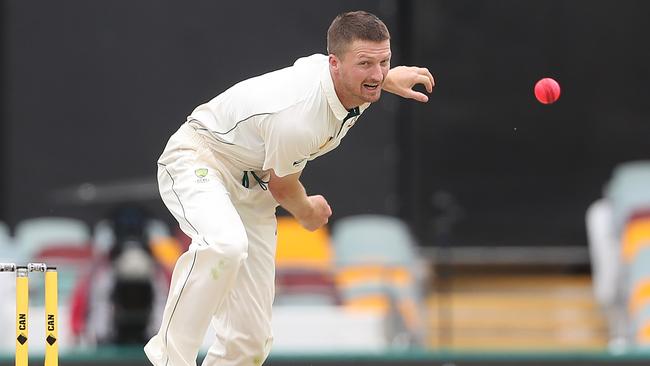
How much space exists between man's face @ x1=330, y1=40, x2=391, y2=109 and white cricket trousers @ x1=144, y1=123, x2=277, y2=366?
2.29 ft

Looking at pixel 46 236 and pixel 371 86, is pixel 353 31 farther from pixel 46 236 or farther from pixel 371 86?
pixel 46 236

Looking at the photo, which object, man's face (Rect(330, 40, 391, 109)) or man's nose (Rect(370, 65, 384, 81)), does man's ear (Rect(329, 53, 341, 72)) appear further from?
man's nose (Rect(370, 65, 384, 81))

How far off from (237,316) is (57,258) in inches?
153

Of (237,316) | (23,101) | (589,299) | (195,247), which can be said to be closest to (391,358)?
(237,316)

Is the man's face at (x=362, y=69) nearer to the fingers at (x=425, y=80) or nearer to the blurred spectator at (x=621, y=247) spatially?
the fingers at (x=425, y=80)

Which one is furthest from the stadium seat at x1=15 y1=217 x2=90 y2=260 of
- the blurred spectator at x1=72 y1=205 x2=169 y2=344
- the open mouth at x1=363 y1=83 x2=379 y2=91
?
the open mouth at x1=363 y1=83 x2=379 y2=91

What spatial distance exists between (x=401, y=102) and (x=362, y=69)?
5.40 metres

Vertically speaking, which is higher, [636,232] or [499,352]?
[636,232]

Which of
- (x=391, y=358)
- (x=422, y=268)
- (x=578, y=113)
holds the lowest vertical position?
(x=391, y=358)

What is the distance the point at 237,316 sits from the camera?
7.79m

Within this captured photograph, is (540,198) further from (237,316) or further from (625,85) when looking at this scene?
(237,316)

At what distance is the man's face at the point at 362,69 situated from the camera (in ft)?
23.6

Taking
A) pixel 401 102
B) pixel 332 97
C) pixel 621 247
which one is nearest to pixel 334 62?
pixel 332 97

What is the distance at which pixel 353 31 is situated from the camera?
7219 millimetres
